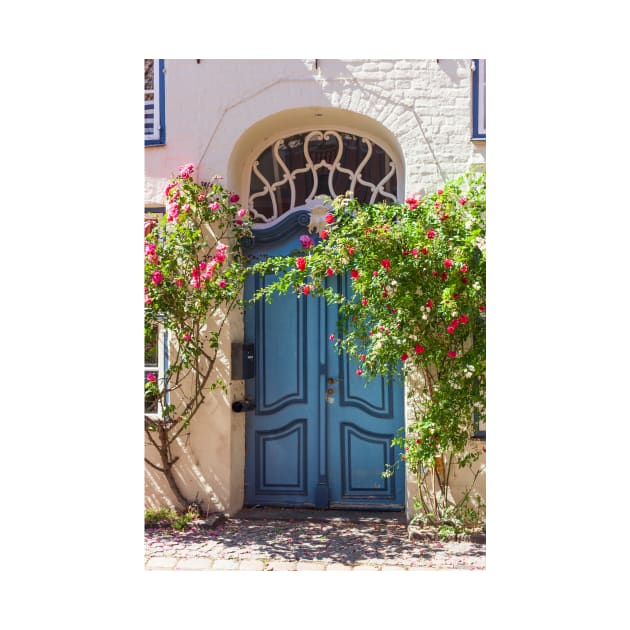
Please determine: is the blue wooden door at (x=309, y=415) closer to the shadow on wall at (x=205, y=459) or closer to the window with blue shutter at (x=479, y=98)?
the shadow on wall at (x=205, y=459)

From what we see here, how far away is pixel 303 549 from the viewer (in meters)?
4.50

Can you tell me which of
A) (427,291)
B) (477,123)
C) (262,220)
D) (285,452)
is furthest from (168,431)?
(477,123)

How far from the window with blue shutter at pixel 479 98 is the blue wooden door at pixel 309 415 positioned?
64.0 inches

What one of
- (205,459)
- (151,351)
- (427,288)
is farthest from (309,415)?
(427,288)

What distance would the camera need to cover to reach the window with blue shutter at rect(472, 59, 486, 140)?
5.05 m

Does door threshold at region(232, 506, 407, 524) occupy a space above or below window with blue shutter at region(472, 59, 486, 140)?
below

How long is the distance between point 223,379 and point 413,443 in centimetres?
164

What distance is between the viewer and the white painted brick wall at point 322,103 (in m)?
5.10

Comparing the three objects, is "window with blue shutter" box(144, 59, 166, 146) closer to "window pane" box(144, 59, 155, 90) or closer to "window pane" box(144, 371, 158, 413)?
"window pane" box(144, 59, 155, 90)

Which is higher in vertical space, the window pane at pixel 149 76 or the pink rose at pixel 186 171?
the window pane at pixel 149 76

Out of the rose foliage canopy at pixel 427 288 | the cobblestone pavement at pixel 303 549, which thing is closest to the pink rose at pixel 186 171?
the rose foliage canopy at pixel 427 288

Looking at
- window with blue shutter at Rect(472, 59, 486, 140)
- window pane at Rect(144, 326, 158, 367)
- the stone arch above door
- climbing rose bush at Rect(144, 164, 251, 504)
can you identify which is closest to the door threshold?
climbing rose bush at Rect(144, 164, 251, 504)

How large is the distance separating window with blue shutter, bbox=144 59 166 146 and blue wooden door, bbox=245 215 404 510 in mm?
1192

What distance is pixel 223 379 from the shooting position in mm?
5238
